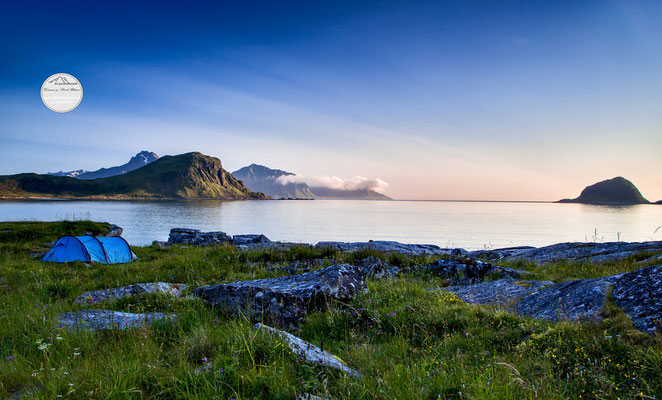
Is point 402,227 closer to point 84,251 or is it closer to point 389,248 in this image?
point 389,248

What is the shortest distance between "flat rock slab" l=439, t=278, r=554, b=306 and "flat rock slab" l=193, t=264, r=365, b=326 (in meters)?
2.88

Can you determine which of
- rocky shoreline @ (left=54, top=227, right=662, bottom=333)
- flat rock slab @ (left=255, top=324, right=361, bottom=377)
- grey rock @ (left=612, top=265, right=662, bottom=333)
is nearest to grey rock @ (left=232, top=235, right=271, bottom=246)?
rocky shoreline @ (left=54, top=227, right=662, bottom=333)

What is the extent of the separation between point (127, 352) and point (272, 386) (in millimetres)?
2317

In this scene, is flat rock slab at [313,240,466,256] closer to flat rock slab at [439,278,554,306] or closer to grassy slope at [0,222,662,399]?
flat rock slab at [439,278,554,306]

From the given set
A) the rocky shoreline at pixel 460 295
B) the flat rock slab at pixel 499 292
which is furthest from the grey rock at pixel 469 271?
the flat rock slab at pixel 499 292

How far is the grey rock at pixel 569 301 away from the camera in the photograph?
4925mm

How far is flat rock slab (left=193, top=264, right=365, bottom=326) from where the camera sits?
5555 millimetres

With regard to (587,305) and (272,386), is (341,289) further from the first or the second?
(587,305)

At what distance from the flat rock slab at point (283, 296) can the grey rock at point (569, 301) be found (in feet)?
12.3

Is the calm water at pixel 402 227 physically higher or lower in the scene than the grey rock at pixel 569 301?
lower

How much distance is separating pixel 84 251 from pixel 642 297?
73.6 ft

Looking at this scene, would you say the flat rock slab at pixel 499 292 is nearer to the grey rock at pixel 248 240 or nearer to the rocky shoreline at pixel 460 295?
the rocky shoreline at pixel 460 295

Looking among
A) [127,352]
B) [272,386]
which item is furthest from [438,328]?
[127,352]

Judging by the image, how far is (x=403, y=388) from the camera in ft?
9.78
